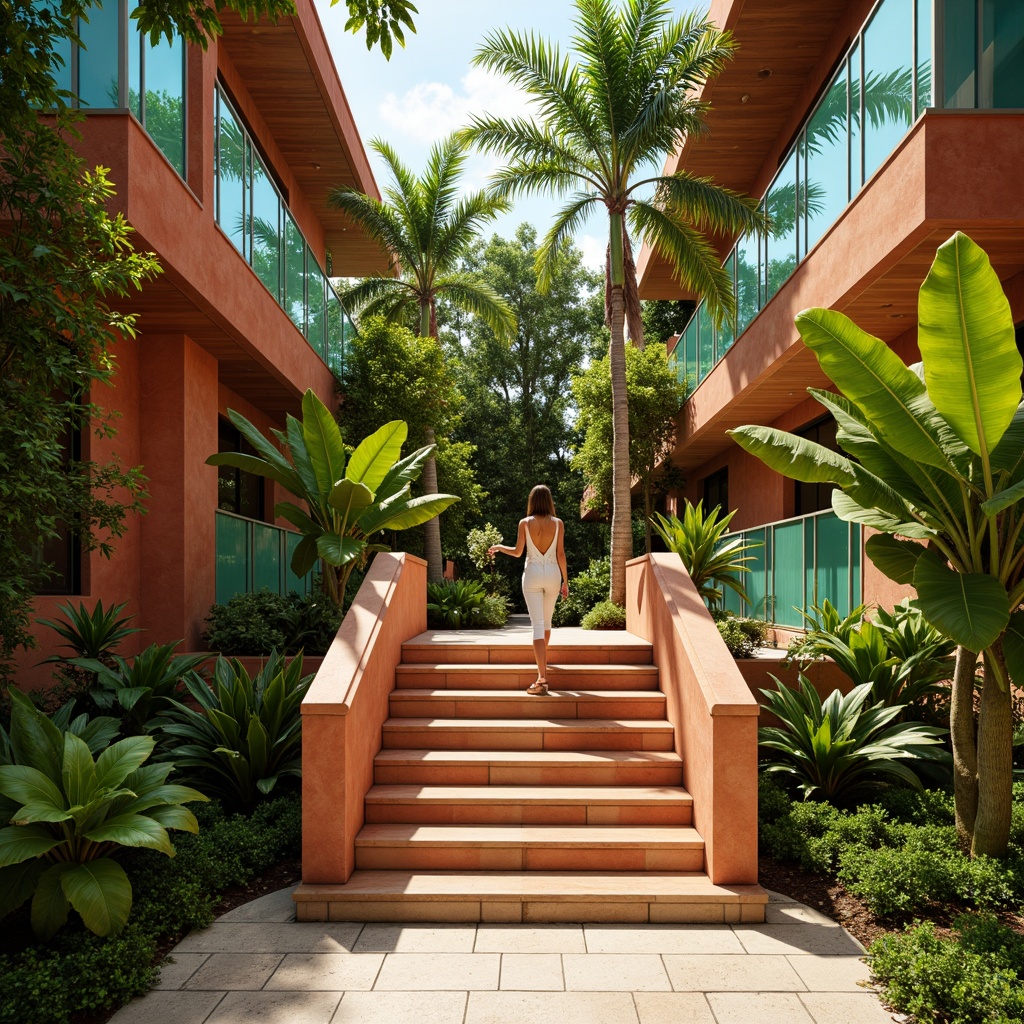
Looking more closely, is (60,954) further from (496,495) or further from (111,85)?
(496,495)

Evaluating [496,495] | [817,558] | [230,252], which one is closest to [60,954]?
[230,252]

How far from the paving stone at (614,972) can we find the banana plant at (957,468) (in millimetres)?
2550

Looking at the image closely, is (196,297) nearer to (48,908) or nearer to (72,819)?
(72,819)

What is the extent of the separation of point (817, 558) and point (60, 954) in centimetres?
912

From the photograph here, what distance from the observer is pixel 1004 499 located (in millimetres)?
4992

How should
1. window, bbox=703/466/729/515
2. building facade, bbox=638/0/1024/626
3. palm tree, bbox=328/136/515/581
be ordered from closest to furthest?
building facade, bbox=638/0/1024/626 < palm tree, bbox=328/136/515/581 < window, bbox=703/466/729/515

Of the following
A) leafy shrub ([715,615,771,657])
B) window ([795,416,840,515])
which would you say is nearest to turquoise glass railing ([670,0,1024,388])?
window ([795,416,840,515])

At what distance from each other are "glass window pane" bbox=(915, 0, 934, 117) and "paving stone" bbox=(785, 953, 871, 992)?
22.4ft

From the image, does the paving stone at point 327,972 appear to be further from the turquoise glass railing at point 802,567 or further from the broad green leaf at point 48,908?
the turquoise glass railing at point 802,567

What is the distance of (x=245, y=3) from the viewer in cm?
598

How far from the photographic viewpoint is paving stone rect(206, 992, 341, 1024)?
4113 millimetres

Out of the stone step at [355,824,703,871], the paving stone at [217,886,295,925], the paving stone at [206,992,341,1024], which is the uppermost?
the stone step at [355,824,703,871]

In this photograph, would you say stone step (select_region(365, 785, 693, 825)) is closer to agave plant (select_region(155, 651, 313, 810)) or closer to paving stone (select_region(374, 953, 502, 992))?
agave plant (select_region(155, 651, 313, 810))

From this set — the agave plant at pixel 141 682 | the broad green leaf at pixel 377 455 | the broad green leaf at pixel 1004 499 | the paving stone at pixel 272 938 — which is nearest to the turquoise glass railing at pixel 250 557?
the broad green leaf at pixel 377 455
